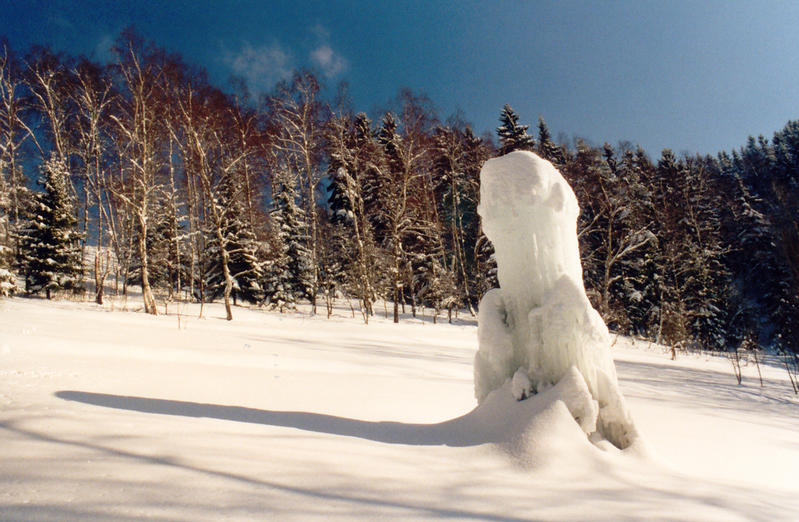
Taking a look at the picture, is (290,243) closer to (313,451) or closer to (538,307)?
(538,307)

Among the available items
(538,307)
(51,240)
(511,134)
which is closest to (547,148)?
(511,134)

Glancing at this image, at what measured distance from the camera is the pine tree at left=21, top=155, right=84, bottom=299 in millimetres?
17047

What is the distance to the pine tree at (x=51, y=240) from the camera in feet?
55.9

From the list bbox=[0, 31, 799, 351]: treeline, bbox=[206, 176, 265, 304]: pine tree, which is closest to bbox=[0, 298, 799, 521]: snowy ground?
bbox=[0, 31, 799, 351]: treeline

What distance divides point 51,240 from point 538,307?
2210 cm

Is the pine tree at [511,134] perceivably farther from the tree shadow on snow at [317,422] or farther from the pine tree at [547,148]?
the tree shadow on snow at [317,422]

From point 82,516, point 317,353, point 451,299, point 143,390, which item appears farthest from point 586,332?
point 451,299

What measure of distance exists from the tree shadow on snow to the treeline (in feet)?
31.6

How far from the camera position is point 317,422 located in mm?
3422

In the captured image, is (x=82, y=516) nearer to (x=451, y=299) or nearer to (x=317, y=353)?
(x=317, y=353)

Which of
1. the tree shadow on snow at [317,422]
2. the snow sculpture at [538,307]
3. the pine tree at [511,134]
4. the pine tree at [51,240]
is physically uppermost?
the pine tree at [511,134]

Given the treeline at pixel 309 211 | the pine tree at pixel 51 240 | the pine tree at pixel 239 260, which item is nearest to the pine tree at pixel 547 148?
the treeline at pixel 309 211

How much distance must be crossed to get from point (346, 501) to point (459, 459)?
1068 mm

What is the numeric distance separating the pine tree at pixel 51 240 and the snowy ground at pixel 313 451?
13970 mm
